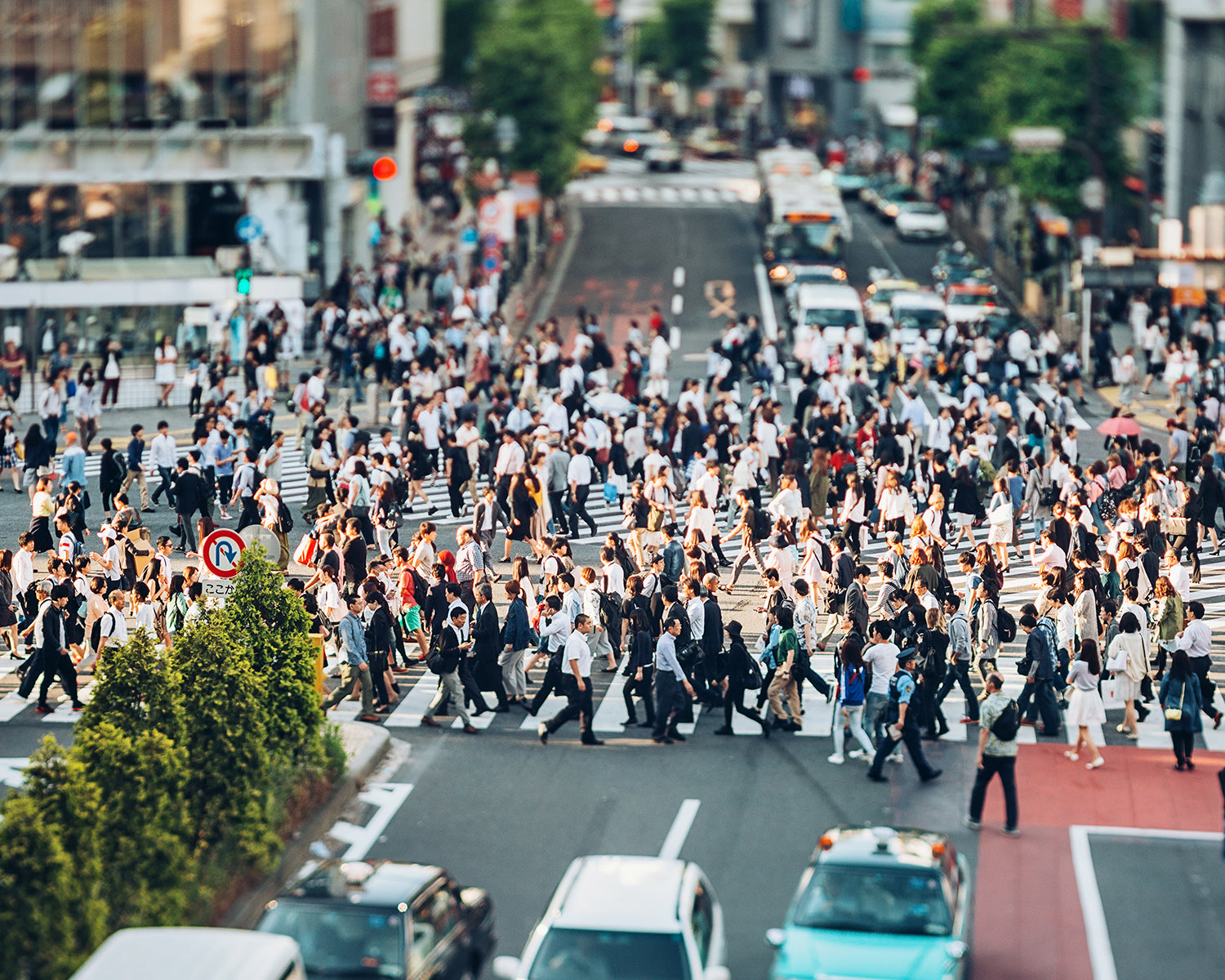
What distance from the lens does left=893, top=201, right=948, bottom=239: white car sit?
6412 cm

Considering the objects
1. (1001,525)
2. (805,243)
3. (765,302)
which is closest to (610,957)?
(1001,525)

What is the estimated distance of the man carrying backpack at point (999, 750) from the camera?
55.4ft

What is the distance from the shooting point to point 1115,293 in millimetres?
50375

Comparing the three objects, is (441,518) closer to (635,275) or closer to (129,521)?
(129,521)

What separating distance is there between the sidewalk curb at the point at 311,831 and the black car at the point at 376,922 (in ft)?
5.58

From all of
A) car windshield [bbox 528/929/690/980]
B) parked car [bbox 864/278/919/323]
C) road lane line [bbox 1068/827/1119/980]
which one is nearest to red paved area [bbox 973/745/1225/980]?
road lane line [bbox 1068/827/1119/980]

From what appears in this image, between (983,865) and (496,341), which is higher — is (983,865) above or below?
below

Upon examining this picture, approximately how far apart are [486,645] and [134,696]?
5.12m

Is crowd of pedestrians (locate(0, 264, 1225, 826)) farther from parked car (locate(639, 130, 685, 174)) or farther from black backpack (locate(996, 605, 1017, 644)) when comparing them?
parked car (locate(639, 130, 685, 174))

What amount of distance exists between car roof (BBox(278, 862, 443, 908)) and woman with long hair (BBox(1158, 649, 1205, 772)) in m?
7.68

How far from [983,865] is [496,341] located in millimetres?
24791

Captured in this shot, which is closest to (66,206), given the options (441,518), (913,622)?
(441,518)

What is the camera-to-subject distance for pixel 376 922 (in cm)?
1325

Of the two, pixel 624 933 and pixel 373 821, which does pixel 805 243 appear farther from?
pixel 624 933
